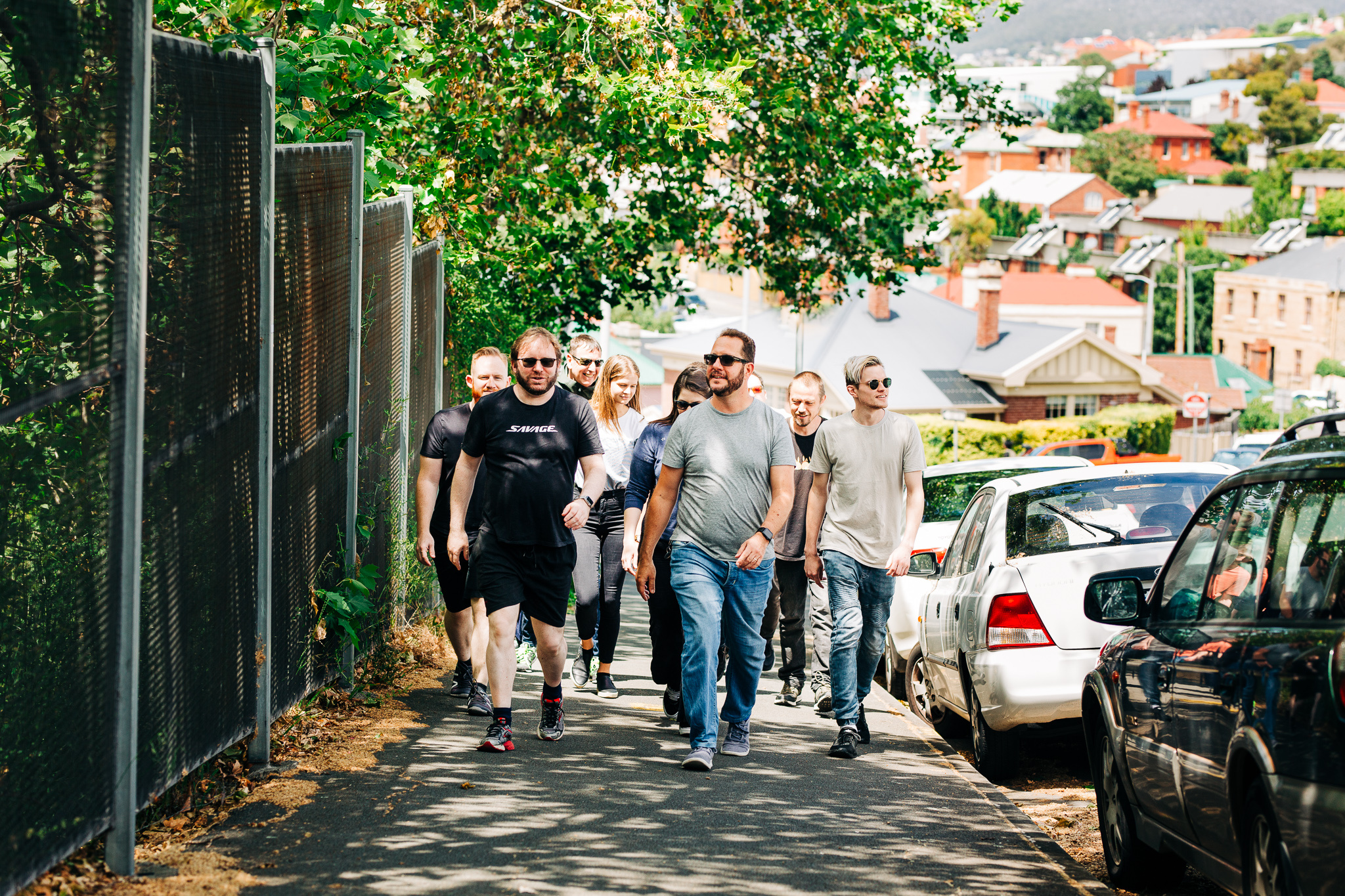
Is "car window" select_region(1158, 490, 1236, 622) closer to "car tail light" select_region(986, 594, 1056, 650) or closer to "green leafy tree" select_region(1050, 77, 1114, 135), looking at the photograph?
"car tail light" select_region(986, 594, 1056, 650)

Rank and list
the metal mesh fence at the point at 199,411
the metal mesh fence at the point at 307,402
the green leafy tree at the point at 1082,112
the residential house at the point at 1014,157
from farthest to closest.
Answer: the green leafy tree at the point at 1082,112 → the residential house at the point at 1014,157 → the metal mesh fence at the point at 307,402 → the metal mesh fence at the point at 199,411

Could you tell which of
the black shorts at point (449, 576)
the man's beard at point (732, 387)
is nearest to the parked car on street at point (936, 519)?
the man's beard at point (732, 387)

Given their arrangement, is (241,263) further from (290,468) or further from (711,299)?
(711,299)

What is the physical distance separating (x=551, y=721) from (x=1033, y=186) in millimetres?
129214

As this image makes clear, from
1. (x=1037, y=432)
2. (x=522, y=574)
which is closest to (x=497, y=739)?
(x=522, y=574)

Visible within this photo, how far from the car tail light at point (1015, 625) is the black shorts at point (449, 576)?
2.69 metres

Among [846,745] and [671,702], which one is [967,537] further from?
[671,702]

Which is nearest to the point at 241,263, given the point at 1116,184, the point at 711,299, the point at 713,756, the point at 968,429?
the point at 713,756

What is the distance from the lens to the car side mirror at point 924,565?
8523 millimetres

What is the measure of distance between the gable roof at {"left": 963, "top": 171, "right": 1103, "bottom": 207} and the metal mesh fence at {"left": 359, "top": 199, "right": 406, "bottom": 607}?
11439cm

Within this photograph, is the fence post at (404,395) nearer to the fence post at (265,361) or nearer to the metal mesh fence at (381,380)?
the metal mesh fence at (381,380)

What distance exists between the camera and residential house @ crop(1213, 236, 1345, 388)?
243ft

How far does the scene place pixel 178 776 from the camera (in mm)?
5074

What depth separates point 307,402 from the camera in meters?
6.84
